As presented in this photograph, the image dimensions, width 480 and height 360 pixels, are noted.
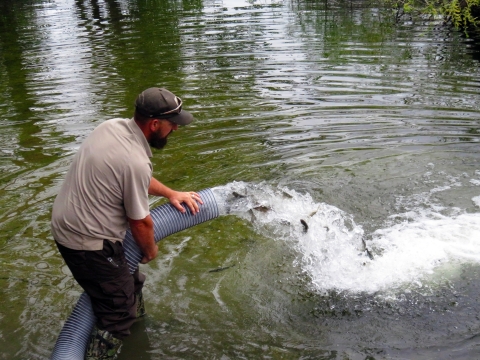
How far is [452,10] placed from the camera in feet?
45.6

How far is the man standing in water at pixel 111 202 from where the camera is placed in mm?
3607

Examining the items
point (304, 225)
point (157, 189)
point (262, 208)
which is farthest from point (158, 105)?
point (304, 225)

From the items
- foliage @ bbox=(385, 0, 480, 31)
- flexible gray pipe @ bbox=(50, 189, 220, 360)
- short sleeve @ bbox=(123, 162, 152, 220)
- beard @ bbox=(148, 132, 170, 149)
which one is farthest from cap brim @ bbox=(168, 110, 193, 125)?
foliage @ bbox=(385, 0, 480, 31)

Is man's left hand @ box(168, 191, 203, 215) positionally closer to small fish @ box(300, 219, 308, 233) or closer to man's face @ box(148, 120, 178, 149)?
man's face @ box(148, 120, 178, 149)

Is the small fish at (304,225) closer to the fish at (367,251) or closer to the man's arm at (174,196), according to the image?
the fish at (367,251)

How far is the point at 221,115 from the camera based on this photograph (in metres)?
10.1

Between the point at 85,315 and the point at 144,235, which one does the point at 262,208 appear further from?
the point at 85,315

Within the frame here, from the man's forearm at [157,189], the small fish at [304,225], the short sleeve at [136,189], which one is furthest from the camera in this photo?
the small fish at [304,225]

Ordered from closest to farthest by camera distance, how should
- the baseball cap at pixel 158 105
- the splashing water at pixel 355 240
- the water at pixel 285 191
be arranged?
the baseball cap at pixel 158 105 → the water at pixel 285 191 → the splashing water at pixel 355 240

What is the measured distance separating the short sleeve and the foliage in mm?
12174

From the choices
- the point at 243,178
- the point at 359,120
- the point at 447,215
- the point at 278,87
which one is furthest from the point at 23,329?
the point at 278,87

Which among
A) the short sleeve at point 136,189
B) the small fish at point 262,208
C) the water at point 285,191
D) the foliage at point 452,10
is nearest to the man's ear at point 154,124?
the short sleeve at point 136,189

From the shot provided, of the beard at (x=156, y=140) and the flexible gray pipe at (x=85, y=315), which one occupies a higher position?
the beard at (x=156, y=140)

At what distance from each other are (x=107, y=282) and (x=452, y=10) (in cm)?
1305
